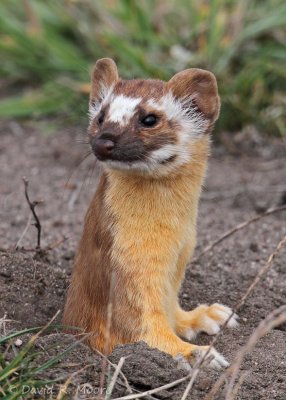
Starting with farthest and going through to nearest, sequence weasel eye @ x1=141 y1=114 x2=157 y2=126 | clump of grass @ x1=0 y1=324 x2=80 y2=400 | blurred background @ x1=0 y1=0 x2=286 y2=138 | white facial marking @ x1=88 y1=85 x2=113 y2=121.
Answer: blurred background @ x1=0 y1=0 x2=286 y2=138 → white facial marking @ x1=88 y1=85 x2=113 y2=121 → weasel eye @ x1=141 y1=114 x2=157 y2=126 → clump of grass @ x1=0 y1=324 x2=80 y2=400

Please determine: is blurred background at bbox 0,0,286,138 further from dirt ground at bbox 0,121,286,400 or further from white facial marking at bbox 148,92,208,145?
white facial marking at bbox 148,92,208,145

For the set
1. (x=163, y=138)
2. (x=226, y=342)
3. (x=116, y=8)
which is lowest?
(x=226, y=342)

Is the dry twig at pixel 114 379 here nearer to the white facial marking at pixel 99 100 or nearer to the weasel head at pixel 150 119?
the weasel head at pixel 150 119

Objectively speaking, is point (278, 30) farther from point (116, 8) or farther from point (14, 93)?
Answer: point (14, 93)

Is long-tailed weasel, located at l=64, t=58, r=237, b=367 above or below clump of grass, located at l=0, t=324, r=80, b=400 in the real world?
above

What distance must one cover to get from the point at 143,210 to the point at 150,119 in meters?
0.47

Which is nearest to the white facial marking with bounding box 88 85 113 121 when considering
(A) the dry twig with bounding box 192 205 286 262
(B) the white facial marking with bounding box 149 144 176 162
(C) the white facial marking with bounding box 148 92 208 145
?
(C) the white facial marking with bounding box 148 92 208 145

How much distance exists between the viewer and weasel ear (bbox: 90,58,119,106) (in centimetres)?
501

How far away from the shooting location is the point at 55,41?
9.62m

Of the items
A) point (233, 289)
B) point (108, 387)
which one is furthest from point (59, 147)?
point (108, 387)

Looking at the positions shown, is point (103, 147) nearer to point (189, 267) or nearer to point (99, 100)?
point (99, 100)

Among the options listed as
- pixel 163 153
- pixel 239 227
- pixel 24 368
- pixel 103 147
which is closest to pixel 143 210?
pixel 163 153

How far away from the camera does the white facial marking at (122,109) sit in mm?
4562

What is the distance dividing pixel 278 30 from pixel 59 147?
252 centimetres
